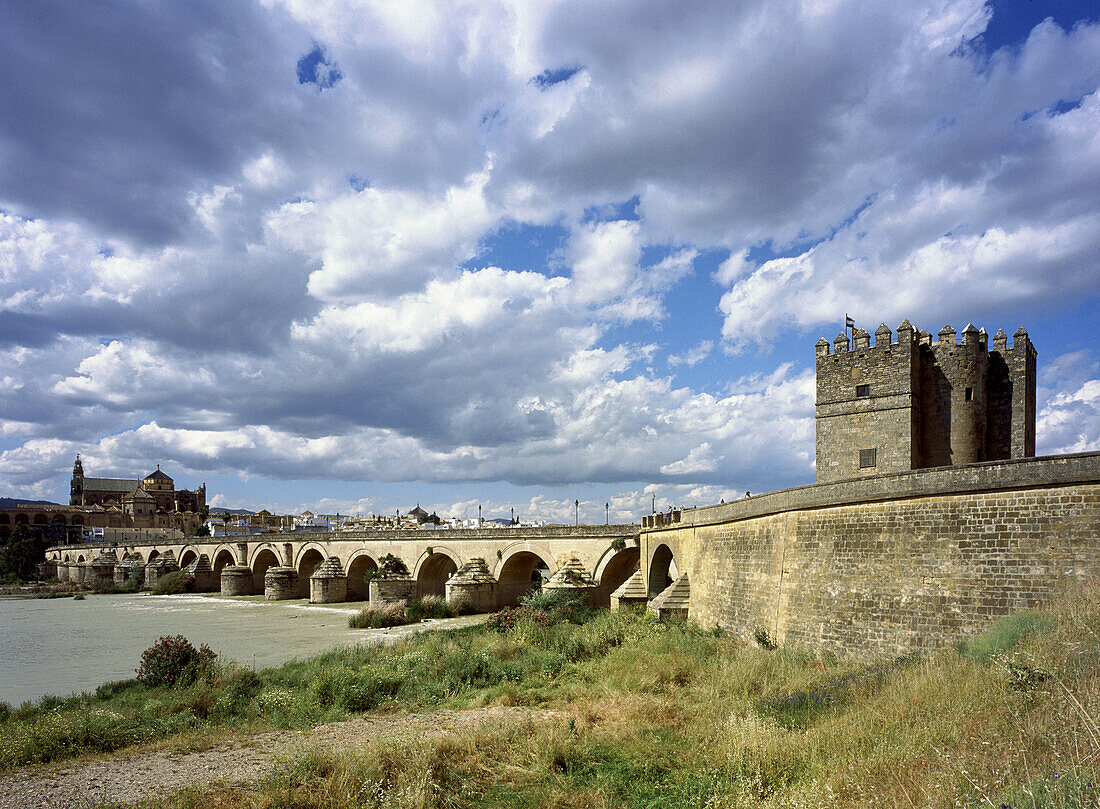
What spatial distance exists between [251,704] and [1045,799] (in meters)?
13.2

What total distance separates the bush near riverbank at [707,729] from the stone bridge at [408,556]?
607 inches

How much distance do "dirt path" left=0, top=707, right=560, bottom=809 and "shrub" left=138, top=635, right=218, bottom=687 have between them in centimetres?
588

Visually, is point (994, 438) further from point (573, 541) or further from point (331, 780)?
point (331, 780)

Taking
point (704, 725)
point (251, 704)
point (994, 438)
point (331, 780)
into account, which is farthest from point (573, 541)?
point (331, 780)

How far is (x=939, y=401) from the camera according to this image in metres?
20.2

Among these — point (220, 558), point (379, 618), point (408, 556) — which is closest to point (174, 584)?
point (220, 558)

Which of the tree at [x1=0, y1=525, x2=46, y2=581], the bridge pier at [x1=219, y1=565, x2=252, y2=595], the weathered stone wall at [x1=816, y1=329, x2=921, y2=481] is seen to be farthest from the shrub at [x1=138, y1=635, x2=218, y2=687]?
the tree at [x1=0, y1=525, x2=46, y2=581]

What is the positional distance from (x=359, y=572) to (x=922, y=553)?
39.4 meters

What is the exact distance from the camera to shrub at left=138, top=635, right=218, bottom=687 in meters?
15.4

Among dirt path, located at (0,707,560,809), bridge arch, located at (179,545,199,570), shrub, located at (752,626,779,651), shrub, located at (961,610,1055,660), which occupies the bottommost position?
bridge arch, located at (179,545,199,570)

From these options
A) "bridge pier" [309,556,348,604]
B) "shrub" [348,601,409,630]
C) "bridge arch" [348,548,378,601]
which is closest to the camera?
"shrub" [348,601,409,630]

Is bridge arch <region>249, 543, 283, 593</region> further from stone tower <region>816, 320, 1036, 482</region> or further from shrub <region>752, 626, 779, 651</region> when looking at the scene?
stone tower <region>816, 320, 1036, 482</region>

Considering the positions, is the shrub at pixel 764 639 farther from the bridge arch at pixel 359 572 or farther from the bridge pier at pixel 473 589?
the bridge arch at pixel 359 572

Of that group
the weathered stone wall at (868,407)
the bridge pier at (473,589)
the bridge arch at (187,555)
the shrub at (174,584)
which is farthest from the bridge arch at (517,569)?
the bridge arch at (187,555)
